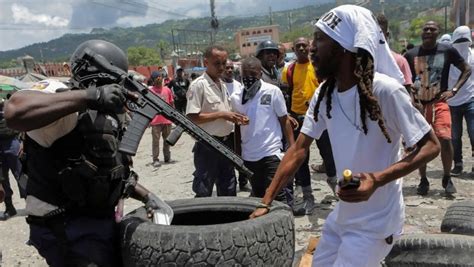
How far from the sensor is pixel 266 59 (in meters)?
5.82

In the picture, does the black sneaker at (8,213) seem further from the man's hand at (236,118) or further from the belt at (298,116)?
the belt at (298,116)

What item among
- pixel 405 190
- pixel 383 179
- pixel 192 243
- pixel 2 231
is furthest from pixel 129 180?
pixel 405 190

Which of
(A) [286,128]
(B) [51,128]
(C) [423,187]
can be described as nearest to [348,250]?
(B) [51,128]

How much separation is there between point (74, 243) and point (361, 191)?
4.28 ft

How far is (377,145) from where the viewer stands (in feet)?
7.55

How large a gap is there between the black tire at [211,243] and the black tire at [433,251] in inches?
36.7

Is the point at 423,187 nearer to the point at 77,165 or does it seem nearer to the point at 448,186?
the point at 448,186

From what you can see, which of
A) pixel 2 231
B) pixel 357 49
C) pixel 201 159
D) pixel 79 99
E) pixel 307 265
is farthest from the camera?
pixel 2 231

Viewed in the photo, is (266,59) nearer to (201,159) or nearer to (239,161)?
(201,159)

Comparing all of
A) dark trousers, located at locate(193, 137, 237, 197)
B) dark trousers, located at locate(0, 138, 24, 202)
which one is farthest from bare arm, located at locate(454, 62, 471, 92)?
dark trousers, located at locate(0, 138, 24, 202)

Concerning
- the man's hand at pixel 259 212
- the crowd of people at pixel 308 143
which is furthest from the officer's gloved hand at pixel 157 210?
the man's hand at pixel 259 212

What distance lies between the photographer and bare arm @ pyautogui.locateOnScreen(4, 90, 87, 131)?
2000 mm

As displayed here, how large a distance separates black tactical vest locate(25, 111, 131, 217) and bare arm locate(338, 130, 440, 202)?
1.07m

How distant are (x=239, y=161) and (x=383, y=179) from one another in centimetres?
98
